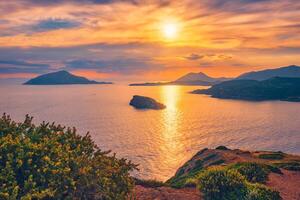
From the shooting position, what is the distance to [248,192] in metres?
24.8

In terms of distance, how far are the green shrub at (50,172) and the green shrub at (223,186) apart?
25.0 feet

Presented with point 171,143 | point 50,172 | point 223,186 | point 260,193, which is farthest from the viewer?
point 171,143

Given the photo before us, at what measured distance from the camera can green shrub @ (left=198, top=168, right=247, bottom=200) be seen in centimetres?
2539

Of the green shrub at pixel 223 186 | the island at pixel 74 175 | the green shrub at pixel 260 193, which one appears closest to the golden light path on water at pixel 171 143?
the island at pixel 74 175

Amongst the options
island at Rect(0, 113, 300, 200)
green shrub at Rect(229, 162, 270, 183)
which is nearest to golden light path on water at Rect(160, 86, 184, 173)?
green shrub at Rect(229, 162, 270, 183)

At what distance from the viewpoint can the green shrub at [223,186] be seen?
2539 cm

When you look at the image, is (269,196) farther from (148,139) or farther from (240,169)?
(148,139)

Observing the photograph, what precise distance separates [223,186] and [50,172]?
15.0m

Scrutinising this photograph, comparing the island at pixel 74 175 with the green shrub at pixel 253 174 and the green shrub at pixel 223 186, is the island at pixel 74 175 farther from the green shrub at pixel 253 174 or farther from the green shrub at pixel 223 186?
the green shrub at pixel 253 174

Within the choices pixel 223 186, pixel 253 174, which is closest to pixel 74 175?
pixel 223 186

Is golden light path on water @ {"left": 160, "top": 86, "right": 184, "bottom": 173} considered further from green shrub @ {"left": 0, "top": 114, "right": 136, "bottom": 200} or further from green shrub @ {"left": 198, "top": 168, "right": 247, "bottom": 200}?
green shrub @ {"left": 0, "top": 114, "right": 136, "bottom": 200}

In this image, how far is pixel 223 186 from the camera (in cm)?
2600

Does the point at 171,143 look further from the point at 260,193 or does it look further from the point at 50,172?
the point at 50,172

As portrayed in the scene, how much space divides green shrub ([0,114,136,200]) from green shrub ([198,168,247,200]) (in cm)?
763
